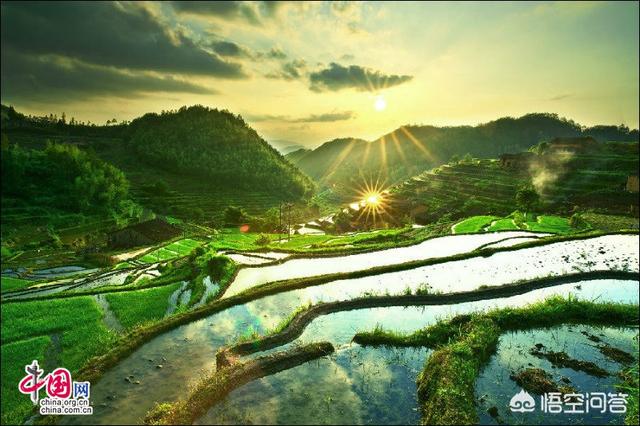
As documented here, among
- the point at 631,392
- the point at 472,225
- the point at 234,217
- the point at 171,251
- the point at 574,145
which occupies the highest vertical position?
the point at 574,145

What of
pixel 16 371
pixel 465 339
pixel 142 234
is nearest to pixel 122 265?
pixel 142 234

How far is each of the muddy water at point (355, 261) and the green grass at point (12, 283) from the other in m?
11.5

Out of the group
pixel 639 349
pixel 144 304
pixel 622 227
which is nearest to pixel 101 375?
pixel 144 304

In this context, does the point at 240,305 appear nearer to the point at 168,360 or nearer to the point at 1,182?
the point at 168,360

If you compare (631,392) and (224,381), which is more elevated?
(224,381)

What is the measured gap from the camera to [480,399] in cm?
1245

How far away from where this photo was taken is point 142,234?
4300 centimetres

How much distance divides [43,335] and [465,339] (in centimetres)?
1758

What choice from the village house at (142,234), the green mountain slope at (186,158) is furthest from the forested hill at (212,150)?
the village house at (142,234)

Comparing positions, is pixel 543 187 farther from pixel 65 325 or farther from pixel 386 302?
pixel 65 325

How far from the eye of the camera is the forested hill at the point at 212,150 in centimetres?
11394

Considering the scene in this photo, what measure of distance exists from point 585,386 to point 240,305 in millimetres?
15754

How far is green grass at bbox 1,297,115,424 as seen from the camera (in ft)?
39.7

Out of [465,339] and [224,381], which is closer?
[224,381]
